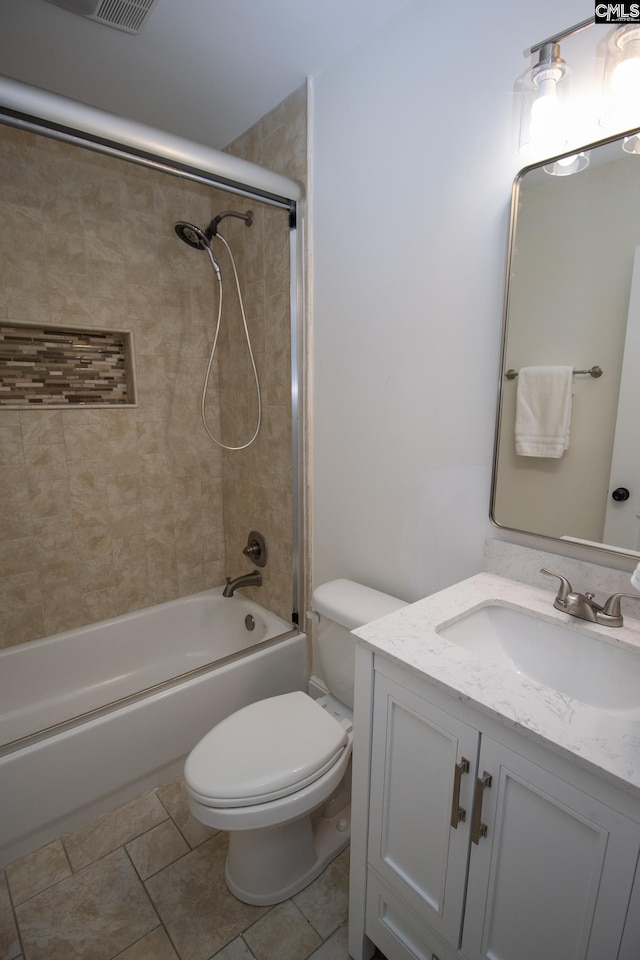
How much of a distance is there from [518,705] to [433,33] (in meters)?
1.68

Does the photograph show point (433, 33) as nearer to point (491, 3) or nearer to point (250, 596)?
point (491, 3)

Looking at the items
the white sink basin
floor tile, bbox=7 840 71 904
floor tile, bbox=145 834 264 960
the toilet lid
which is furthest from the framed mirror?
floor tile, bbox=7 840 71 904

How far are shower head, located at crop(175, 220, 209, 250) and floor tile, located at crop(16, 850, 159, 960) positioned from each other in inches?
90.3

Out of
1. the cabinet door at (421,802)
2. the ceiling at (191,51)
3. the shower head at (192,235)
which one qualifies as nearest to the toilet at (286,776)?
the cabinet door at (421,802)

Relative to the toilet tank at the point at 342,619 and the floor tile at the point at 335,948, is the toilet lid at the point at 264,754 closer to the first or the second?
the toilet tank at the point at 342,619

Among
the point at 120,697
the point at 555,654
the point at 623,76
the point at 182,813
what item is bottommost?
the point at 182,813

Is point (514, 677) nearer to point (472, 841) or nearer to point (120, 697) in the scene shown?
point (472, 841)

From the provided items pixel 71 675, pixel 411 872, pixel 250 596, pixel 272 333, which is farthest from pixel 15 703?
pixel 272 333

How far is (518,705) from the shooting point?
772 mm

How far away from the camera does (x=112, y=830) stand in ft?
5.12

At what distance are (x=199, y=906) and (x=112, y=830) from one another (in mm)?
430

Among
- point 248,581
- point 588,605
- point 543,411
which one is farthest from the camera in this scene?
point 248,581

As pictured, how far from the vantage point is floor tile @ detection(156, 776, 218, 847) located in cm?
154

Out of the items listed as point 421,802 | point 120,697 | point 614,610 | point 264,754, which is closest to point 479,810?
point 421,802
